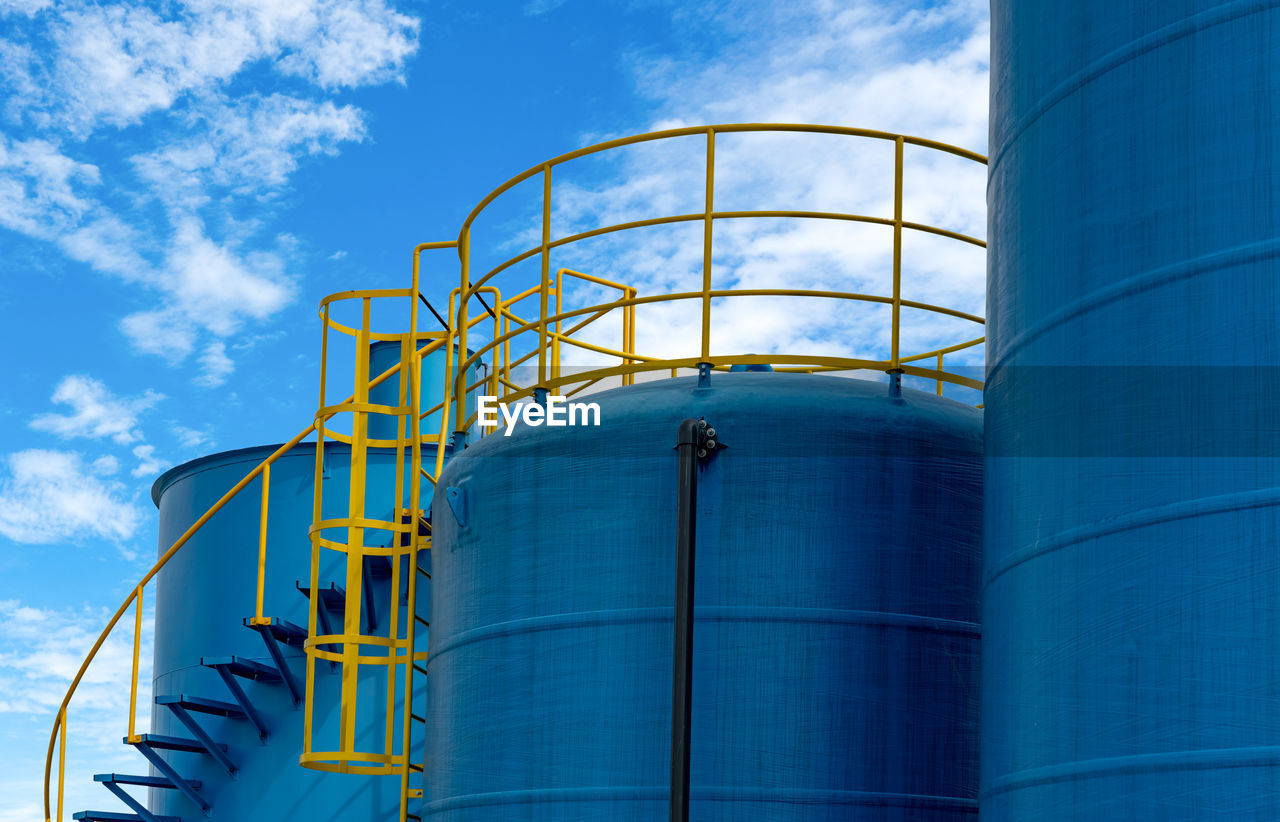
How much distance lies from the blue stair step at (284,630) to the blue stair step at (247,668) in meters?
0.34

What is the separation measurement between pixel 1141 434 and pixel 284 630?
1150 centimetres

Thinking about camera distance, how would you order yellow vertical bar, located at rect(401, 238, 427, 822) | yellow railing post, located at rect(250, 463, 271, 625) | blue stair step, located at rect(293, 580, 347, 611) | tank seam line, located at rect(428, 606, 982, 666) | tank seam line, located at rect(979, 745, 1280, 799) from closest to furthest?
tank seam line, located at rect(979, 745, 1280, 799) → tank seam line, located at rect(428, 606, 982, 666) → yellow vertical bar, located at rect(401, 238, 427, 822) → yellow railing post, located at rect(250, 463, 271, 625) → blue stair step, located at rect(293, 580, 347, 611)

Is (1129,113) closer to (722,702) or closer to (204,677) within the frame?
(722,702)

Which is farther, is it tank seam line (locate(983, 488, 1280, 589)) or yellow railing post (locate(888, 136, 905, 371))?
yellow railing post (locate(888, 136, 905, 371))

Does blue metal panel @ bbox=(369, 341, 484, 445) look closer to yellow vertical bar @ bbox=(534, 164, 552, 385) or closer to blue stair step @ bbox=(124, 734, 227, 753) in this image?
blue stair step @ bbox=(124, 734, 227, 753)

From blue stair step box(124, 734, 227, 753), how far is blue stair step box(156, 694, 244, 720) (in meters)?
0.34

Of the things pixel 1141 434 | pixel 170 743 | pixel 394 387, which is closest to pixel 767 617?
pixel 1141 434

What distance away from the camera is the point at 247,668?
649 inches

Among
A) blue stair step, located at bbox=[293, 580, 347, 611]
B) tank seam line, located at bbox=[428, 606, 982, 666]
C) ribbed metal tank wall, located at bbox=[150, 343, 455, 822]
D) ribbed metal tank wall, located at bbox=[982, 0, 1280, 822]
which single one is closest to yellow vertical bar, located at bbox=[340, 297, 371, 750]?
tank seam line, located at bbox=[428, 606, 982, 666]

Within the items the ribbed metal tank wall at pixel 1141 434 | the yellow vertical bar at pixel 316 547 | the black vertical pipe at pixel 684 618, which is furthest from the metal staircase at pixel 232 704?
the ribbed metal tank wall at pixel 1141 434

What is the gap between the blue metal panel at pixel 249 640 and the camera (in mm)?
16531

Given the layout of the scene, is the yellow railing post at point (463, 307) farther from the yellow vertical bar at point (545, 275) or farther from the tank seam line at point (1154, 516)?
the tank seam line at point (1154, 516)

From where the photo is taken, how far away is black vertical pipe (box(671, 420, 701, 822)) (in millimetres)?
8992
